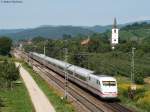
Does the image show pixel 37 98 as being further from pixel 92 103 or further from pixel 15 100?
pixel 92 103

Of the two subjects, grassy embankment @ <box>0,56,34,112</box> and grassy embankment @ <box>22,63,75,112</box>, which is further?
grassy embankment @ <box>0,56,34,112</box>

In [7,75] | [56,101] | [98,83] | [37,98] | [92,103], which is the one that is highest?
[98,83]

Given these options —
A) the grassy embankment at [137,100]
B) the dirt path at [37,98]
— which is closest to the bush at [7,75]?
the dirt path at [37,98]

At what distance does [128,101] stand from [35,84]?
1280 inches

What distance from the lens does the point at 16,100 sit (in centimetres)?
6769

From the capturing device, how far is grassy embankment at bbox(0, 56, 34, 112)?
57919 millimetres

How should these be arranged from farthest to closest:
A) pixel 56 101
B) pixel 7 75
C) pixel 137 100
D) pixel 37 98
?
pixel 7 75, pixel 37 98, pixel 56 101, pixel 137 100

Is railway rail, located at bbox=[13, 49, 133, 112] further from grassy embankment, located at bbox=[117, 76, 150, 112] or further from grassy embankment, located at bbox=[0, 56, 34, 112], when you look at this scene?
grassy embankment, located at bbox=[0, 56, 34, 112]

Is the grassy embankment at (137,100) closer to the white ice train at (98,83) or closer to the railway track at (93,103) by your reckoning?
the railway track at (93,103)

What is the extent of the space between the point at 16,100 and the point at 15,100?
0.49 ft

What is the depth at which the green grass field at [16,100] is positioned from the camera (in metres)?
57.8

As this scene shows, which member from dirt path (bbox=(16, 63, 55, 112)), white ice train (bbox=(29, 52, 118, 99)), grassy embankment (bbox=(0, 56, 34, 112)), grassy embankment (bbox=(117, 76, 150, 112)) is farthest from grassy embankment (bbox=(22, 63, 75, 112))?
grassy embankment (bbox=(117, 76, 150, 112))

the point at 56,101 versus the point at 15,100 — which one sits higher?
the point at 56,101

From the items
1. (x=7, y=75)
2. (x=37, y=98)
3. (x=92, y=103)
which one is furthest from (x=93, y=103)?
(x=7, y=75)
